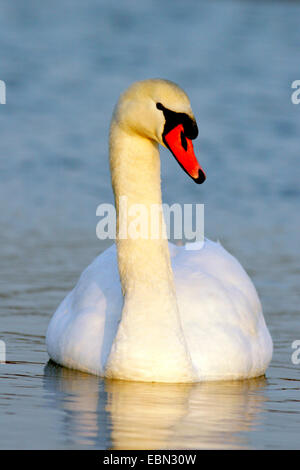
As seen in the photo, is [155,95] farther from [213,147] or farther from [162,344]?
[213,147]

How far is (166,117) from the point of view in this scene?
834 cm

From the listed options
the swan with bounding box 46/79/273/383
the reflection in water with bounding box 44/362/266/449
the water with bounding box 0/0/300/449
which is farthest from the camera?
the swan with bounding box 46/79/273/383

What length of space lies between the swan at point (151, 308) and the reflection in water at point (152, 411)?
12cm

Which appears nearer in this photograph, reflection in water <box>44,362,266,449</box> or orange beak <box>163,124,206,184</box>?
reflection in water <box>44,362,266,449</box>

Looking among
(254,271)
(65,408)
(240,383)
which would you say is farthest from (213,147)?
(65,408)

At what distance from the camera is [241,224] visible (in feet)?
46.7

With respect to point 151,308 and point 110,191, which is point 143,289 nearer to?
point 151,308

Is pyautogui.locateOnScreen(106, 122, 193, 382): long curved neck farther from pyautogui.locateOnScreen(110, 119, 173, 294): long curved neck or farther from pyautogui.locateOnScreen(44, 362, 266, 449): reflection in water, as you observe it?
pyautogui.locateOnScreen(44, 362, 266, 449): reflection in water

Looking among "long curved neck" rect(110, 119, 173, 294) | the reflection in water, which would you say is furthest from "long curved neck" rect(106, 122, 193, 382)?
the reflection in water

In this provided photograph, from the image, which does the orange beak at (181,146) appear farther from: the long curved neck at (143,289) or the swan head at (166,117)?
the long curved neck at (143,289)

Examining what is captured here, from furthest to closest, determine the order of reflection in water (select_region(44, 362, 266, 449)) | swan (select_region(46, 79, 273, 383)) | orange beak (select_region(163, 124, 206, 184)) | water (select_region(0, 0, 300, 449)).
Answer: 1. swan (select_region(46, 79, 273, 383))
2. orange beak (select_region(163, 124, 206, 184))
3. water (select_region(0, 0, 300, 449))
4. reflection in water (select_region(44, 362, 266, 449))

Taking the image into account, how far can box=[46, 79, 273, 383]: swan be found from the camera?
8.46 m

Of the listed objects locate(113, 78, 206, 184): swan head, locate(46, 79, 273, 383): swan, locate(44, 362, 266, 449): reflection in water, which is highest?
locate(113, 78, 206, 184): swan head

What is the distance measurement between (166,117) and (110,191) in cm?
712
